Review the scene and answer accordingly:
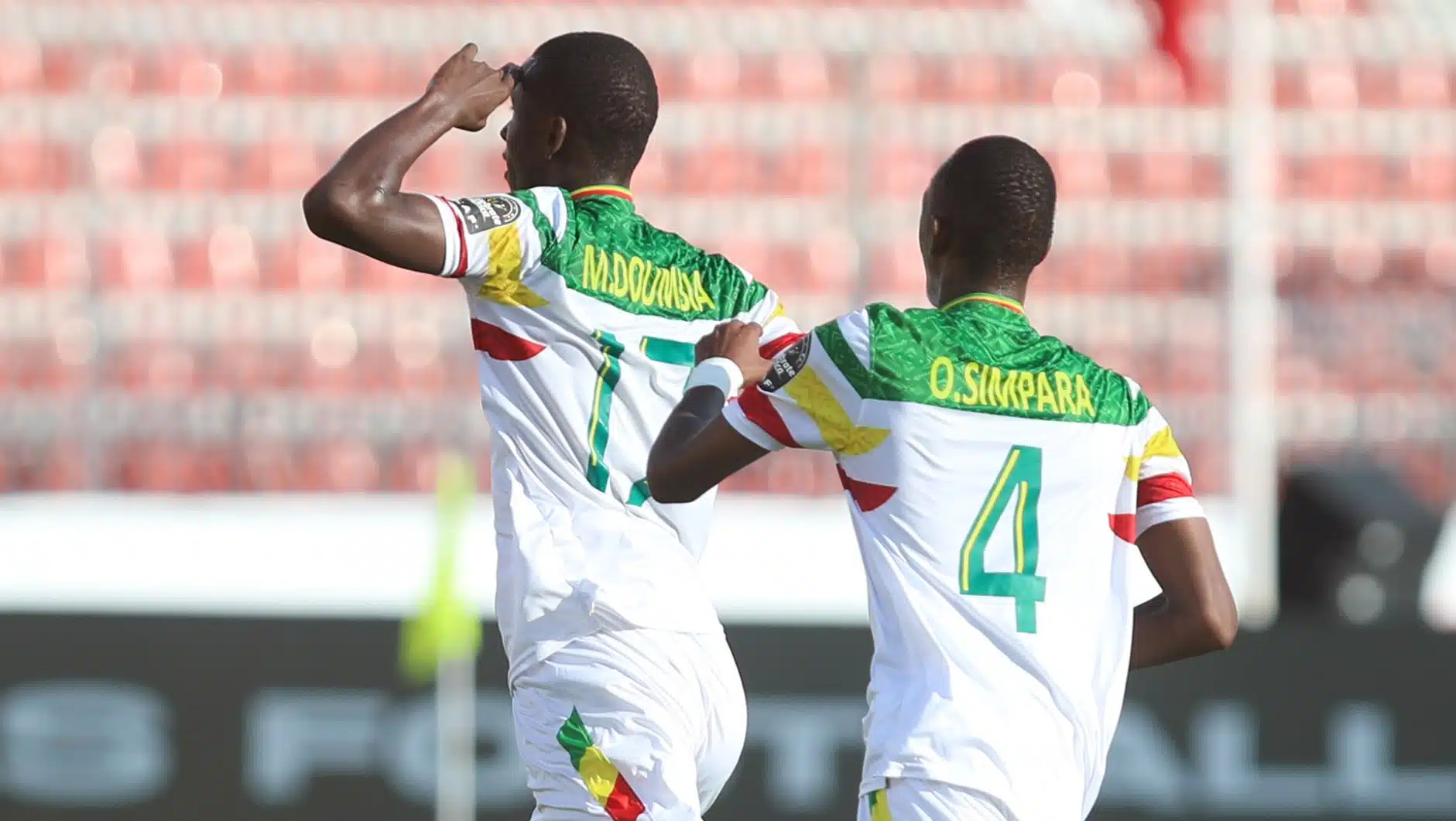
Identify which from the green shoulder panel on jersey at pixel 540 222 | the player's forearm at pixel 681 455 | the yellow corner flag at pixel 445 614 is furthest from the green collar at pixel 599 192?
the yellow corner flag at pixel 445 614

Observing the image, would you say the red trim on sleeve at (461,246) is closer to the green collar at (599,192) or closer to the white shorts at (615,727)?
the green collar at (599,192)

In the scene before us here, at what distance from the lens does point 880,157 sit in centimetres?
1142

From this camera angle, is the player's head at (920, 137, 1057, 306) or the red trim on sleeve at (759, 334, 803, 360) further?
the red trim on sleeve at (759, 334, 803, 360)

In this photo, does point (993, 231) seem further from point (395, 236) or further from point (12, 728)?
point (12, 728)

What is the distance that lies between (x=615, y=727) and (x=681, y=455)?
2.67ft

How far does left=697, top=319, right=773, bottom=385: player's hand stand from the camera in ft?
12.5

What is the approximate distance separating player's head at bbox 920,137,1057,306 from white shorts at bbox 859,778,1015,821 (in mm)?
817

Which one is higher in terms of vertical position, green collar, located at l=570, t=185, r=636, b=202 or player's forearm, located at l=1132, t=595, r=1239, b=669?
green collar, located at l=570, t=185, r=636, b=202

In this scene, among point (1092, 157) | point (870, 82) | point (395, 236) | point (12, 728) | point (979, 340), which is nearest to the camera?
point (979, 340)

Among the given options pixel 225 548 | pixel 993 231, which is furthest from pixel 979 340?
pixel 225 548

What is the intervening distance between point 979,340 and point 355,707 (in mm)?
6258

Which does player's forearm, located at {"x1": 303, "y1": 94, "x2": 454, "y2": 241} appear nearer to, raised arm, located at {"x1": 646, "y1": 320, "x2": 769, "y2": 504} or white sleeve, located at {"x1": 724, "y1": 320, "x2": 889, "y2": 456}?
raised arm, located at {"x1": 646, "y1": 320, "x2": 769, "y2": 504}

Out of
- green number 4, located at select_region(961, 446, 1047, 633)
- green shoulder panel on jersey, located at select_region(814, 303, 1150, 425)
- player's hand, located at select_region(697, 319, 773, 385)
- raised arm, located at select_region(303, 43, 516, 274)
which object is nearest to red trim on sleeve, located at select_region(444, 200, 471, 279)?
raised arm, located at select_region(303, 43, 516, 274)

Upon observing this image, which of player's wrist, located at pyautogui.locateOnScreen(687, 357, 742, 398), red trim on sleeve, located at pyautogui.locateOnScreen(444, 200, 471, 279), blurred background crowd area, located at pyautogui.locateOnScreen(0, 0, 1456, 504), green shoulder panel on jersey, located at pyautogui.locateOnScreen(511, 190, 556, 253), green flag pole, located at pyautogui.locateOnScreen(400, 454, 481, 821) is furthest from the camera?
blurred background crowd area, located at pyautogui.locateOnScreen(0, 0, 1456, 504)
